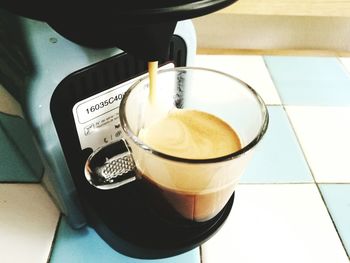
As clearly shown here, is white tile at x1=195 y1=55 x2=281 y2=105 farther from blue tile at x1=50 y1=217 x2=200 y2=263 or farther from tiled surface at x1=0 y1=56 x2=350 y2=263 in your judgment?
blue tile at x1=50 y1=217 x2=200 y2=263

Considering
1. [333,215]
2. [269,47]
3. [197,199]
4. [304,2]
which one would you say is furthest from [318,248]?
[269,47]

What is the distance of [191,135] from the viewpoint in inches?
15.4

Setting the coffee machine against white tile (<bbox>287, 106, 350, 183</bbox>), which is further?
white tile (<bbox>287, 106, 350, 183</bbox>)

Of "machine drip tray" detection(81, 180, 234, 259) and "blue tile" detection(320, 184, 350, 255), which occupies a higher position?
"machine drip tray" detection(81, 180, 234, 259)

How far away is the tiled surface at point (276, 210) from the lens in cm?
46

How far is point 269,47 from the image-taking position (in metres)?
0.81

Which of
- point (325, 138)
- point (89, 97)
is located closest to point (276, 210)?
point (325, 138)

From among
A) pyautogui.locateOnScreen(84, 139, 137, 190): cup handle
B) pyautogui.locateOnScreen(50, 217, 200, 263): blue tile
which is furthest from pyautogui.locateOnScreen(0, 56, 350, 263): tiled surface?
pyautogui.locateOnScreen(84, 139, 137, 190): cup handle

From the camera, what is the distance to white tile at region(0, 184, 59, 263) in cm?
45

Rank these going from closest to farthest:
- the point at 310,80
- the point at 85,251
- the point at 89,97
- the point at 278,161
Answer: the point at 89,97
the point at 85,251
the point at 278,161
the point at 310,80

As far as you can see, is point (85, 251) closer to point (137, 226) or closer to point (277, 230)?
point (137, 226)

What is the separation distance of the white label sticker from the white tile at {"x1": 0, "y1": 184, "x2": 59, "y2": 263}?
0.14 m

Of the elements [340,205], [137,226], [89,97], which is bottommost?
[340,205]

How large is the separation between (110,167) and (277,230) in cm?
23
